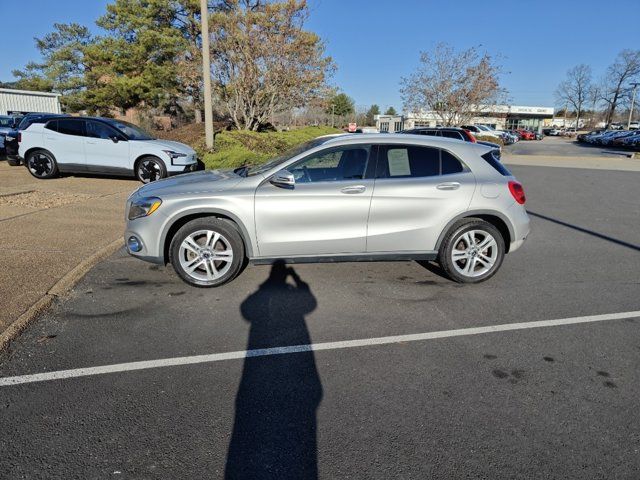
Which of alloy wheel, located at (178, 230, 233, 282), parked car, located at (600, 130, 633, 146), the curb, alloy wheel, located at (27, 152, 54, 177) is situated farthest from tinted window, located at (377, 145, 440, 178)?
parked car, located at (600, 130, 633, 146)

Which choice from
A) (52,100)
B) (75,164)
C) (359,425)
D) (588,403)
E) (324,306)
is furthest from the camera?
(52,100)

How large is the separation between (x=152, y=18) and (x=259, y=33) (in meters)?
13.5

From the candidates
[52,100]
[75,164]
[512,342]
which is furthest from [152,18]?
[512,342]

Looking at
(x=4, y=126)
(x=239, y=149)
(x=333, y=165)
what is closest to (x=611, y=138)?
(x=239, y=149)

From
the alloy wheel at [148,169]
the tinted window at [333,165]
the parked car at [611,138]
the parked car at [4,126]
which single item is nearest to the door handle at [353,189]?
the tinted window at [333,165]

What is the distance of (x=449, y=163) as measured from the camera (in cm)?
516

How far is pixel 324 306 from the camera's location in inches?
177

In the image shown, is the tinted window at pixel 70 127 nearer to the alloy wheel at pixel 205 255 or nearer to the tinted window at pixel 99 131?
the tinted window at pixel 99 131

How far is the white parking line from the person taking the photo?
321cm

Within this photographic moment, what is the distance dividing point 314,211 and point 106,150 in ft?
27.5

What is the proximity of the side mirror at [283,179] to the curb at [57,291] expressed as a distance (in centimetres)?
247

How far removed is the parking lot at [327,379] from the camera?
8.08ft

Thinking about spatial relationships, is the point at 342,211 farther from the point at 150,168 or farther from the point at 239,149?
the point at 239,149

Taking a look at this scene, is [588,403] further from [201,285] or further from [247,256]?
[201,285]
